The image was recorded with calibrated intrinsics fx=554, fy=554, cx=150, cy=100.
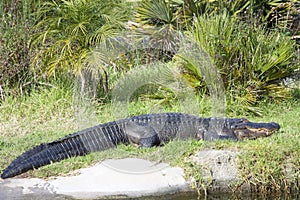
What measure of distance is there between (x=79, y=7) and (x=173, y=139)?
116 inches

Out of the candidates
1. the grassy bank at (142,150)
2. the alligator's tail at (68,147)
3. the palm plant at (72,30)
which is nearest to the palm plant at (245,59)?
the grassy bank at (142,150)

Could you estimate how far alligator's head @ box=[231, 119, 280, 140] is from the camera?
22.5ft

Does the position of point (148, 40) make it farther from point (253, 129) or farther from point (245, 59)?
point (253, 129)

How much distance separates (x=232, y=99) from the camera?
841 centimetres

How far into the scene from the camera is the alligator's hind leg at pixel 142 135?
691cm

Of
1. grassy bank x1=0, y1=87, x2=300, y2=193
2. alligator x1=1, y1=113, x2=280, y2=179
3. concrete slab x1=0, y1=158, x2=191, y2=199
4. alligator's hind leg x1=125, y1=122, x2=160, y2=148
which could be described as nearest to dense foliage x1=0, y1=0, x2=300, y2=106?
grassy bank x1=0, y1=87, x2=300, y2=193

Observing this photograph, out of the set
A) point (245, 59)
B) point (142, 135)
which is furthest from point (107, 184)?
Answer: point (245, 59)

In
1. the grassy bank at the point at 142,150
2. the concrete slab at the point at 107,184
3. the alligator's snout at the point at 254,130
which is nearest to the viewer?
the concrete slab at the point at 107,184

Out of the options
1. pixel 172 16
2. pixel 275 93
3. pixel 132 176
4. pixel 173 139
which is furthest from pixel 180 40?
pixel 132 176

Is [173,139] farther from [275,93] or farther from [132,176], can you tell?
[275,93]

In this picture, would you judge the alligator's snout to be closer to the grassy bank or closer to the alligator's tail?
the grassy bank

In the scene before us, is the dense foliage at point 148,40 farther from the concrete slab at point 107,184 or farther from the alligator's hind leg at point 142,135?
the concrete slab at point 107,184

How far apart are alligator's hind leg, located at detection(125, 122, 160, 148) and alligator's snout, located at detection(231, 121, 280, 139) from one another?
104 centimetres

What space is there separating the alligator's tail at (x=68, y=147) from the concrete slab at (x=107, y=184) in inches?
10.7
